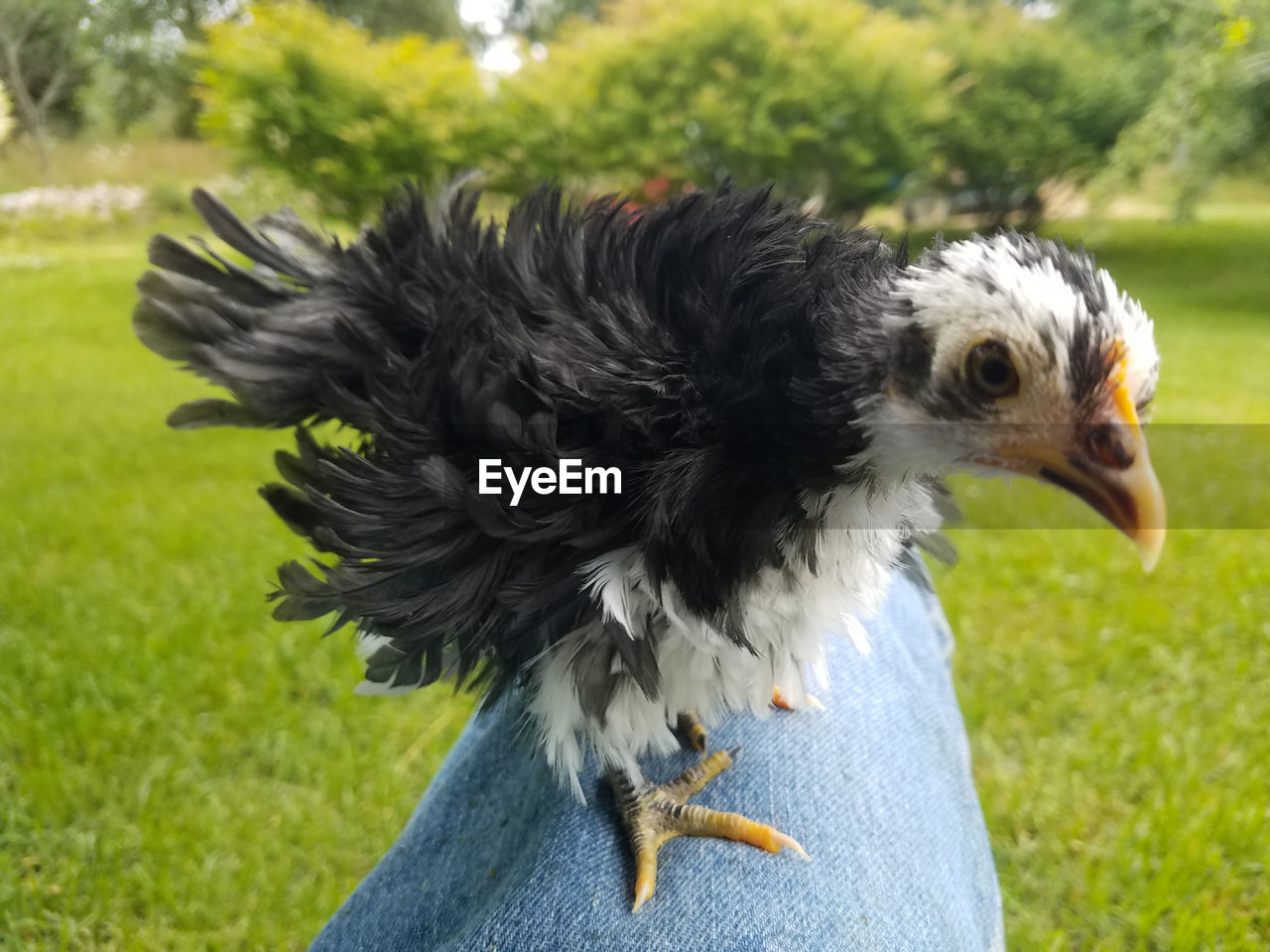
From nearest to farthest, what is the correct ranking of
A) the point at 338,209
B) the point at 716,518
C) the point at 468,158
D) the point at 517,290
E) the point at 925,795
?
the point at 716,518, the point at 517,290, the point at 925,795, the point at 338,209, the point at 468,158

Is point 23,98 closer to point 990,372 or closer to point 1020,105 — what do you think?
point 990,372

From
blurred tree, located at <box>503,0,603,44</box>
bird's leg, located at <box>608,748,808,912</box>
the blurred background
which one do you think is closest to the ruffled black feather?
bird's leg, located at <box>608,748,808,912</box>

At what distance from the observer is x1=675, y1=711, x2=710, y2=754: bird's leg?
33.5 inches

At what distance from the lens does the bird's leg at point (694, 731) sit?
850 millimetres

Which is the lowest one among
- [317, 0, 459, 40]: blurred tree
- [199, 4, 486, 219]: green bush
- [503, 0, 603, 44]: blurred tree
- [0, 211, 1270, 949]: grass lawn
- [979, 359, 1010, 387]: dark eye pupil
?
[0, 211, 1270, 949]: grass lawn

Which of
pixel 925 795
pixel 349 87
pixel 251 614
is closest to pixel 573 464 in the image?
pixel 925 795

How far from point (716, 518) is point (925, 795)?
1.77 ft

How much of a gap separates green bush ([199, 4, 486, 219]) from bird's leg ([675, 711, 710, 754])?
68.9 inches

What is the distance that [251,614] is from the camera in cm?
185

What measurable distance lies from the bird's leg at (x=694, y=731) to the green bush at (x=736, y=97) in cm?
304

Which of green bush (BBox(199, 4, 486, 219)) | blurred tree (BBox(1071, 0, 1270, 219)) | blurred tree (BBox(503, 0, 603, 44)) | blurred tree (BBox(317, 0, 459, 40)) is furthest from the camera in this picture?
blurred tree (BBox(503, 0, 603, 44))

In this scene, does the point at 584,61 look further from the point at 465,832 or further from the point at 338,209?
the point at 465,832

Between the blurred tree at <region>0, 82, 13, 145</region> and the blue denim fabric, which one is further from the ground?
the blurred tree at <region>0, 82, 13, 145</region>

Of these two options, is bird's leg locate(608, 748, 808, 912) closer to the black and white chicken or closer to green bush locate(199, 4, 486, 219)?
the black and white chicken
